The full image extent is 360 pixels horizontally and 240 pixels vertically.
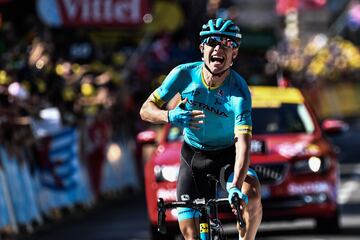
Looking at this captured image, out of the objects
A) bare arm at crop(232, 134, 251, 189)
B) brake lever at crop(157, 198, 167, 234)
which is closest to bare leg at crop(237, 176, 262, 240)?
bare arm at crop(232, 134, 251, 189)

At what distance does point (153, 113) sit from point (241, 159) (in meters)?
0.69

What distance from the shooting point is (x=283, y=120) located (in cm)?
1645

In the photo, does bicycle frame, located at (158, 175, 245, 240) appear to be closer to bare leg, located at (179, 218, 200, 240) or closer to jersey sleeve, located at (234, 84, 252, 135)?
bare leg, located at (179, 218, 200, 240)

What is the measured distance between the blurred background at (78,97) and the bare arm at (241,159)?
24.9ft

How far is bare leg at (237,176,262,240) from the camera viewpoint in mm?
9383

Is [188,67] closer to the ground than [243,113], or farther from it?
farther from it

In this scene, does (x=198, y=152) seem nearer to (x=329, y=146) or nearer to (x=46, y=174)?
(x=329, y=146)

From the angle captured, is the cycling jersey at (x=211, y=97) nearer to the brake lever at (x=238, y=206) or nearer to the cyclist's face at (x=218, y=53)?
the cyclist's face at (x=218, y=53)

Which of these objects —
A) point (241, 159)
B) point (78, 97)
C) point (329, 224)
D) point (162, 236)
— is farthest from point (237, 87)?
point (78, 97)

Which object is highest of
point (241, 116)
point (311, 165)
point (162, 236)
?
point (241, 116)

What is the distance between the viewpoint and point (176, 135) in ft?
51.9

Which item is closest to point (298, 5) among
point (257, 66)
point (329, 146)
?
point (257, 66)

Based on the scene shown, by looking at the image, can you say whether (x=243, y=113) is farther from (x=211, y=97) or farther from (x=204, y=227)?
(x=204, y=227)

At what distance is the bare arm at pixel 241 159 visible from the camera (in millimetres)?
8961
